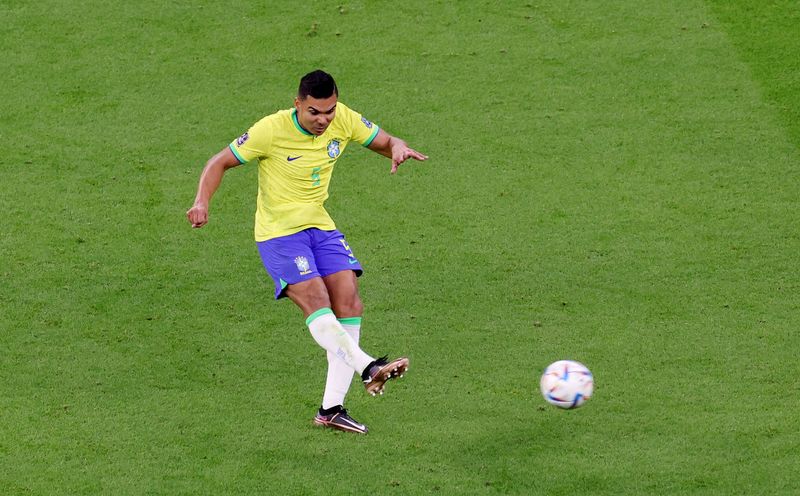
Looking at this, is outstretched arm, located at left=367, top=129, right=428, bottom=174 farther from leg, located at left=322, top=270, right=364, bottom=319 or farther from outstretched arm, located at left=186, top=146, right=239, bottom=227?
outstretched arm, located at left=186, top=146, right=239, bottom=227

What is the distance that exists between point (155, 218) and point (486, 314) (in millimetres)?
3421

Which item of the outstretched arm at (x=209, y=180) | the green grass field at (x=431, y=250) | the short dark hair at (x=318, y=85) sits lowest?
the green grass field at (x=431, y=250)

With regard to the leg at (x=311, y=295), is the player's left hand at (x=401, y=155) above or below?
above

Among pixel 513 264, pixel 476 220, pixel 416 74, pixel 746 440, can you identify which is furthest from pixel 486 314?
pixel 416 74

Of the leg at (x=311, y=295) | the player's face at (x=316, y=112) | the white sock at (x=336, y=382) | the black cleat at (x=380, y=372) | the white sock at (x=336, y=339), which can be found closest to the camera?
the black cleat at (x=380, y=372)

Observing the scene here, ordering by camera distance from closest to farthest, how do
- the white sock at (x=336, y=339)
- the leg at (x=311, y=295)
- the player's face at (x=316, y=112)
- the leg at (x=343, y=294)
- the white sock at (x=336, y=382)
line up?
the white sock at (x=336, y=339)
the player's face at (x=316, y=112)
the leg at (x=311, y=295)
the white sock at (x=336, y=382)
the leg at (x=343, y=294)

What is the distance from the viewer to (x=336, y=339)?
27.7 feet

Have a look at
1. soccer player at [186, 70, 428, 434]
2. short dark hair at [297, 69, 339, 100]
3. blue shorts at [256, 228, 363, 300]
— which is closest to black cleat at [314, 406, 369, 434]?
soccer player at [186, 70, 428, 434]

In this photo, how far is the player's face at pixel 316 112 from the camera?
848 centimetres

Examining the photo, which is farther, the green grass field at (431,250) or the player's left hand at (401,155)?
the player's left hand at (401,155)

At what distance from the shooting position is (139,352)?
981 cm

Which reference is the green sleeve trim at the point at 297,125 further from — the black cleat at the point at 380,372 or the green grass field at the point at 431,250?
the green grass field at the point at 431,250

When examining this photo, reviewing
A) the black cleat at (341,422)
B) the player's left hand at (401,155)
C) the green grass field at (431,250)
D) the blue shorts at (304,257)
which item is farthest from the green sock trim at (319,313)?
the player's left hand at (401,155)

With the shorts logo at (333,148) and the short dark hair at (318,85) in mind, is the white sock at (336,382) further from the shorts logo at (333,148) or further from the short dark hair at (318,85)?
the short dark hair at (318,85)
